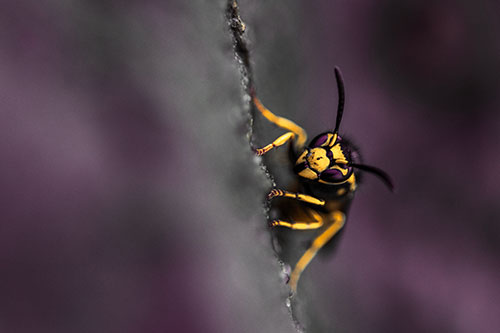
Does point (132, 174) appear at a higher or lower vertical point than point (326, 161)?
higher

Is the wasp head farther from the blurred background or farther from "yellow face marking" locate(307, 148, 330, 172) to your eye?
the blurred background

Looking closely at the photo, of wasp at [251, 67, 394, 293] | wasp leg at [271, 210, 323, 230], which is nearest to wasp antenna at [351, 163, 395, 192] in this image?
wasp at [251, 67, 394, 293]

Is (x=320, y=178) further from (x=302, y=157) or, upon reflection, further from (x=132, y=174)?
(x=132, y=174)

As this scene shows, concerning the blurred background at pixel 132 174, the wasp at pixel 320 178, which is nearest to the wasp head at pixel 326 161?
the wasp at pixel 320 178

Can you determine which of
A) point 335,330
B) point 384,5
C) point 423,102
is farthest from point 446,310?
point 384,5

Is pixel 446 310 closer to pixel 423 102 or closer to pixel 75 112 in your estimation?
pixel 423 102

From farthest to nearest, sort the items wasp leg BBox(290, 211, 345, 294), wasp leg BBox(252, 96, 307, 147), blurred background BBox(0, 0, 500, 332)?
wasp leg BBox(290, 211, 345, 294) → wasp leg BBox(252, 96, 307, 147) → blurred background BBox(0, 0, 500, 332)

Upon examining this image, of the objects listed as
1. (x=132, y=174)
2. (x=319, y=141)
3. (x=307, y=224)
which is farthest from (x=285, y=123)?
(x=132, y=174)
